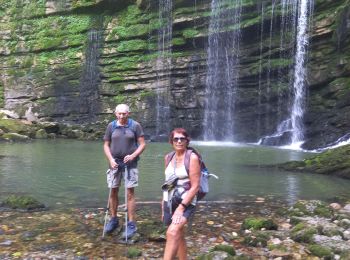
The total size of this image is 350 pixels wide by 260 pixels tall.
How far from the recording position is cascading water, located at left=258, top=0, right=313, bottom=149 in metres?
27.7

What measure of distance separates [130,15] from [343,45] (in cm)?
1588

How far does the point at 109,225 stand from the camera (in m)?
6.34

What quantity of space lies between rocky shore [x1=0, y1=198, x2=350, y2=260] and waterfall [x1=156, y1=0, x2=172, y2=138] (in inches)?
904

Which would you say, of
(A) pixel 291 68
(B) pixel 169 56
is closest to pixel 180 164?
(A) pixel 291 68

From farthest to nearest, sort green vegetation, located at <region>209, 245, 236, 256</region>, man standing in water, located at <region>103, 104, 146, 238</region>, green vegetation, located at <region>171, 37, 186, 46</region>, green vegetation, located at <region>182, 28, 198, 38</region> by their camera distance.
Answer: green vegetation, located at <region>171, 37, 186, 46</region>
green vegetation, located at <region>182, 28, 198, 38</region>
man standing in water, located at <region>103, 104, 146, 238</region>
green vegetation, located at <region>209, 245, 236, 256</region>

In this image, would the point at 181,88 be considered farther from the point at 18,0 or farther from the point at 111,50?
the point at 18,0

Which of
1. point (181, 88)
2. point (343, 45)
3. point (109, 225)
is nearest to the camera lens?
point (109, 225)

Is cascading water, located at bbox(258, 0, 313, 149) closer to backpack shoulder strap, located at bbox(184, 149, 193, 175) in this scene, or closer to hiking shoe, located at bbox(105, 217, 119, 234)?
hiking shoe, located at bbox(105, 217, 119, 234)

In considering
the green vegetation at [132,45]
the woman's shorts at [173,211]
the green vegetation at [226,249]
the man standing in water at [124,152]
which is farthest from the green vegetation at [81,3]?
the woman's shorts at [173,211]

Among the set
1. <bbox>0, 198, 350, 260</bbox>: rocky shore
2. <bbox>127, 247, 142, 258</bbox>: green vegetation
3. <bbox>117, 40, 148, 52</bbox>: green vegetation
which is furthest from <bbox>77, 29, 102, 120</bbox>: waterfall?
<bbox>127, 247, 142, 258</bbox>: green vegetation

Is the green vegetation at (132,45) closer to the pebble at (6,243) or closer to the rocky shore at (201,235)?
the rocky shore at (201,235)

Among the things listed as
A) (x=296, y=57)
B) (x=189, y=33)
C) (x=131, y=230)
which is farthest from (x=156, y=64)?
(x=131, y=230)

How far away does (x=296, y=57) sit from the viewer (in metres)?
28.5

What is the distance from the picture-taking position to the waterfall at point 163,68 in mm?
31469
